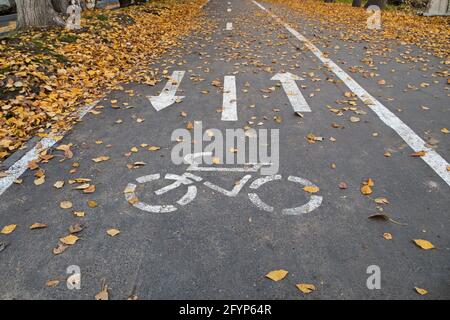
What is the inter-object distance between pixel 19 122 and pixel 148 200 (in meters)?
2.81

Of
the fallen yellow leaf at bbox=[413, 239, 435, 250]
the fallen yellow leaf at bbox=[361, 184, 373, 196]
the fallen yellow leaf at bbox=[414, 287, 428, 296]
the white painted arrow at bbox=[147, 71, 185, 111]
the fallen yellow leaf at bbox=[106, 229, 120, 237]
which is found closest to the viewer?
the fallen yellow leaf at bbox=[414, 287, 428, 296]

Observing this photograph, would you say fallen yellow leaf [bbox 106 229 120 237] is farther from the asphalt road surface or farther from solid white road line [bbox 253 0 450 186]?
solid white road line [bbox 253 0 450 186]

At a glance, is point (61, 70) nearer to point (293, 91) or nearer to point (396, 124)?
point (293, 91)

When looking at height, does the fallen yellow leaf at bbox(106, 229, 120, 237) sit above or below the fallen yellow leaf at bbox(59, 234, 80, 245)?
above

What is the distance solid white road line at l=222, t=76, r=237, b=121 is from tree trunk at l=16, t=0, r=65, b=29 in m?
5.71

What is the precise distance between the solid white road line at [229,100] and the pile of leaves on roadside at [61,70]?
→ 5.60 ft

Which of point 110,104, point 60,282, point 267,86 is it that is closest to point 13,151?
point 110,104

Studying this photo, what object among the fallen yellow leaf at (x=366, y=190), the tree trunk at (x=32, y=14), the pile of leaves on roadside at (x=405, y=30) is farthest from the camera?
the pile of leaves on roadside at (x=405, y=30)

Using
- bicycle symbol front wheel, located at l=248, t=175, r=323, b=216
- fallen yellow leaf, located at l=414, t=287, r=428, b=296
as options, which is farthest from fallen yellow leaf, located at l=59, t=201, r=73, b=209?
fallen yellow leaf, located at l=414, t=287, r=428, b=296

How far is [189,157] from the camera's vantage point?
13.8 feet

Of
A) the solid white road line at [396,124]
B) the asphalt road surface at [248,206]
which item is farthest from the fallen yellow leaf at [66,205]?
the solid white road line at [396,124]

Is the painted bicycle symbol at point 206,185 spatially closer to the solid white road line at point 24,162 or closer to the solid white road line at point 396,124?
the solid white road line at point 24,162

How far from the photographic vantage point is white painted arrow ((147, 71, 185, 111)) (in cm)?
581

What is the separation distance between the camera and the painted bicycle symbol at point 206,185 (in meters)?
3.28
